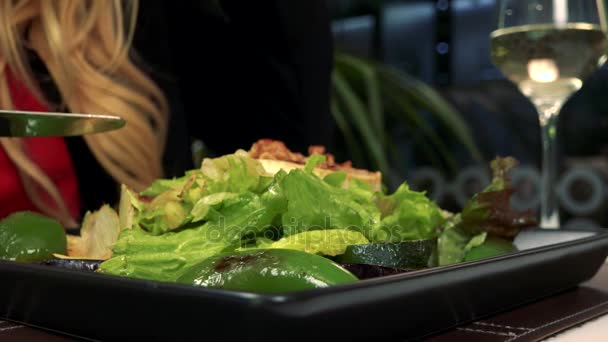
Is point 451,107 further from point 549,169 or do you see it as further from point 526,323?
point 526,323

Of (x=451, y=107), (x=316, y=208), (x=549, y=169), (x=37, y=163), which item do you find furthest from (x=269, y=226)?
(x=451, y=107)

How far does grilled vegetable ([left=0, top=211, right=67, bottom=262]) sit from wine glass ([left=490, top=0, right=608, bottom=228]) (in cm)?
55

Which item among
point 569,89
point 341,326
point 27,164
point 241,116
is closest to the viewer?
point 341,326

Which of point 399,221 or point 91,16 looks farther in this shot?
point 91,16

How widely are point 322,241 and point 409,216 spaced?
0.16 metres

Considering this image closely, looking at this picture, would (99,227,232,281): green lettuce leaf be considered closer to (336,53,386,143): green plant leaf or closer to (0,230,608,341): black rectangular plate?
(0,230,608,341): black rectangular plate

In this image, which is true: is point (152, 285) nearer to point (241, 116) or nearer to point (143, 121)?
point (143, 121)

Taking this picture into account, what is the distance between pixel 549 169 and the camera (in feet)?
2.80

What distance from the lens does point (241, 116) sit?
5.64 feet

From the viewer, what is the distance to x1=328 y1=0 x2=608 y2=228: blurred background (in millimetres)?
2029

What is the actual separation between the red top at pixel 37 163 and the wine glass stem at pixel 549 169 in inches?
31.1

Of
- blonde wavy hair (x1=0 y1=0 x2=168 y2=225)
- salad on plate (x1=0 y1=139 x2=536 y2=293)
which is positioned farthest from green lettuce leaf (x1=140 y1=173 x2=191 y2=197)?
blonde wavy hair (x1=0 y1=0 x2=168 y2=225)

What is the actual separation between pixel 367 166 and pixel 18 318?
65.2 inches

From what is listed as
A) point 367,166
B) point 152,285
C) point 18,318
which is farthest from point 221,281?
point 367,166
